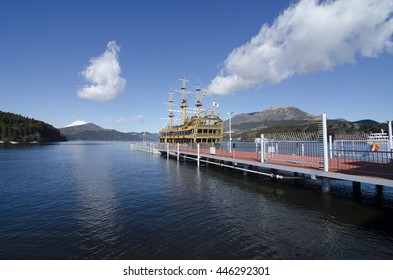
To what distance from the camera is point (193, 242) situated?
387 inches

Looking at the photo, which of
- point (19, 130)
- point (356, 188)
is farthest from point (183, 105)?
point (19, 130)

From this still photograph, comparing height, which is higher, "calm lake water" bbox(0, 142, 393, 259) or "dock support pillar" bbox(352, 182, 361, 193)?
"dock support pillar" bbox(352, 182, 361, 193)

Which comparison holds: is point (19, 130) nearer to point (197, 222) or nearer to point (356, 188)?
point (197, 222)

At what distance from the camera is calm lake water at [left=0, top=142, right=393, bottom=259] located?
360 inches

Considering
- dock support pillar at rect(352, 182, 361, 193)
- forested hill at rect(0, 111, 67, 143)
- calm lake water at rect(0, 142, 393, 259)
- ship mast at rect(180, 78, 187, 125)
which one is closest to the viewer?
calm lake water at rect(0, 142, 393, 259)

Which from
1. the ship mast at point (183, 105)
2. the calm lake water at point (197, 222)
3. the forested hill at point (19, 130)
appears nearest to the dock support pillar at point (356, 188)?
the calm lake water at point (197, 222)

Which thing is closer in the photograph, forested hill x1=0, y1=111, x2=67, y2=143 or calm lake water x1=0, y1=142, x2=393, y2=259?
calm lake water x1=0, y1=142, x2=393, y2=259

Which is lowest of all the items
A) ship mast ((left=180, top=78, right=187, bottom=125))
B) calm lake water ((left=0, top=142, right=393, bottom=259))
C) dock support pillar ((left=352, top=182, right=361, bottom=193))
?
calm lake water ((left=0, top=142, right=393, bottom=259))

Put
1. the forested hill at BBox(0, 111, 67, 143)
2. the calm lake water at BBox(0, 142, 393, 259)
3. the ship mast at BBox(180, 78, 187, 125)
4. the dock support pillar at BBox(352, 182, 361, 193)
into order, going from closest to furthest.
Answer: the calm lake water at BBox(0, 142, 393, 259), the dock support pillar at BBox(352, 182, 361, 193), the ship mast at BBox(180, 78, 187, 125), the forested hill at BBox(0, 111, 67, 143)

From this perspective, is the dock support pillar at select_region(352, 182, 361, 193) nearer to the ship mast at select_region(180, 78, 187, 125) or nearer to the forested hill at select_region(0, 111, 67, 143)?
the ship mast at select_region(180, 78, 187, 125)

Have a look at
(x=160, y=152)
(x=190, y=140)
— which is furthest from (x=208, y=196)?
(x=160, y=152)

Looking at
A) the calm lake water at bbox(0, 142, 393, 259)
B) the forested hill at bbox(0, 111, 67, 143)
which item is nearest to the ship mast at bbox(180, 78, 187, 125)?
the calm lake water at bbox(0, 142, 393, 259)

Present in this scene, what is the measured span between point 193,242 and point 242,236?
7.03ft

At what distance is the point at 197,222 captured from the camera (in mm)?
12273
